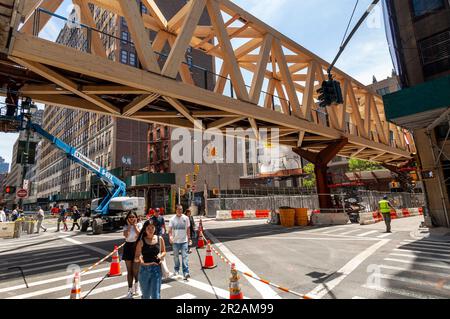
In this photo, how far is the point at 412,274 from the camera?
7000 millimetres

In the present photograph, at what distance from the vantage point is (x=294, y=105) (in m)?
17.1

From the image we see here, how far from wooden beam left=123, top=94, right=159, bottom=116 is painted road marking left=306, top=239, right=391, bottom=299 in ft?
29.9

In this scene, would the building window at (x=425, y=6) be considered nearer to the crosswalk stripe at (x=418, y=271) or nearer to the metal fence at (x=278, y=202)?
the metal fence at (x=278, y=202)

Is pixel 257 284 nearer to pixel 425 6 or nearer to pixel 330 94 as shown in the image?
pixel 330 94

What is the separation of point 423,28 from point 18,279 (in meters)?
25.2

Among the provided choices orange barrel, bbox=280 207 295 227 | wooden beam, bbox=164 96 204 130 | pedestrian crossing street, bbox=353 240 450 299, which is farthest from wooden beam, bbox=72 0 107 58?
orange barrel, bbox=280 207 295 227

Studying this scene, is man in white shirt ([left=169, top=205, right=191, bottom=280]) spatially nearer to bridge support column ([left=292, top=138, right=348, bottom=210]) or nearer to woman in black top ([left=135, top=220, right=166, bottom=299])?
woman in black top ([left=135, top=220, right=166, bottom=299])

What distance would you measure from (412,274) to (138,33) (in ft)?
37.9

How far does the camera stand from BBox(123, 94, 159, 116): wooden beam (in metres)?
11.4

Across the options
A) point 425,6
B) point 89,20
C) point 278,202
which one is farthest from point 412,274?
point 278,202

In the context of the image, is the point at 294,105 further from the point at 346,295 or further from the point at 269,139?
the point at 346,295

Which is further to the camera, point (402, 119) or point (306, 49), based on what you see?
point (306, 49)

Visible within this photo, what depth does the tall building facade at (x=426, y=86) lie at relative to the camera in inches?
523

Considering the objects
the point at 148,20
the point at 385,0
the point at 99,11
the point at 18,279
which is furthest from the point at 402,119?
the point at 99,11
